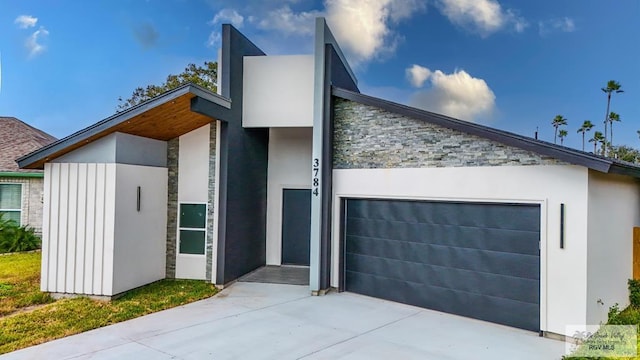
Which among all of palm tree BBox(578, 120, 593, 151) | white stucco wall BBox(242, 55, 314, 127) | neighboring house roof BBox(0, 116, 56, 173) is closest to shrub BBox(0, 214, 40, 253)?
neighboring house roof BBox(0, 116, 56, 173)

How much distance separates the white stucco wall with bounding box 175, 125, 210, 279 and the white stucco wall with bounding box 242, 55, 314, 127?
124cm

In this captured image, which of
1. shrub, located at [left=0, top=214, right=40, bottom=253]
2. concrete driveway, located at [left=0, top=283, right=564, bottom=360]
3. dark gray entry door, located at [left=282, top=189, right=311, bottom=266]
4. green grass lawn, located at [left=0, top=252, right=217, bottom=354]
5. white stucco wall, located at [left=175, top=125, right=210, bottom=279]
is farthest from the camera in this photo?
shrub, located at [left=0, top=214, right=40, bottom=253]

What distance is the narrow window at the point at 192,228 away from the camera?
33.2 feet

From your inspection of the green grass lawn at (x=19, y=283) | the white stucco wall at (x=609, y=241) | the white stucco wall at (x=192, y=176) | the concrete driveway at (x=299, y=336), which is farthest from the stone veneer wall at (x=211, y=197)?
the white stucco wall at (x=609, y=241)

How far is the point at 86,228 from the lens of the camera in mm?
8242

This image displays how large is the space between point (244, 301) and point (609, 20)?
1132 inches

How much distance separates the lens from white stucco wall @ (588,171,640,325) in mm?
6406

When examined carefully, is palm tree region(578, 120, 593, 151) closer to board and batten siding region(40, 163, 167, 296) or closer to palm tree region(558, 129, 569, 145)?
palm tree region(558, 129, 569, 145)

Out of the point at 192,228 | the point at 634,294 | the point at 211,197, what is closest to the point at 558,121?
the point at 634,294

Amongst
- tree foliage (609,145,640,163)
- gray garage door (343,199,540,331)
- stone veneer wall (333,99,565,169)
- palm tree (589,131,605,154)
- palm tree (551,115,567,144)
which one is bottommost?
gray garage door (343,199,540,331)

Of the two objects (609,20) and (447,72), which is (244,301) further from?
(609,20)

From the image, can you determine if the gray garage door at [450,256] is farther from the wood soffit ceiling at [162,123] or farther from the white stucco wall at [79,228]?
the white stucco wall at [79,228]

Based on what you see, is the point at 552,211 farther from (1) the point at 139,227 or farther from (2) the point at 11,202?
(2) the point at 11,202

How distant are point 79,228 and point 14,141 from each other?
40.1ft
